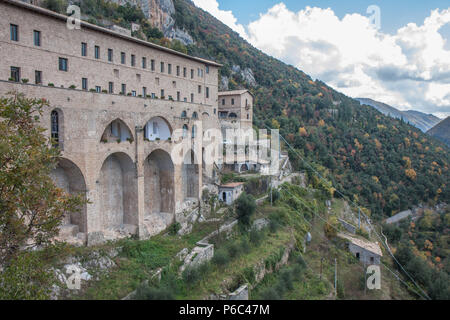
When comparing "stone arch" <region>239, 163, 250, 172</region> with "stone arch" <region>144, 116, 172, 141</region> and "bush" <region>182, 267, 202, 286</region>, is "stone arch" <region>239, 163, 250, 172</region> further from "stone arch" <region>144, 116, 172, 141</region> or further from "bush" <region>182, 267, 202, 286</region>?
"bush" <region>182, 267, 202, 286</region>

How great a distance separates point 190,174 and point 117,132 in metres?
7.52

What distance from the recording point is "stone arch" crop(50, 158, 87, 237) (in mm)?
17547

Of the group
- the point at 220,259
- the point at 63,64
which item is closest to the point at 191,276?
the point at 220,259

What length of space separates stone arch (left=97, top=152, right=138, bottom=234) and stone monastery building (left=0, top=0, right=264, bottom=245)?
7 cm

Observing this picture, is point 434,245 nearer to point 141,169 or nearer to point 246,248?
point 246,248

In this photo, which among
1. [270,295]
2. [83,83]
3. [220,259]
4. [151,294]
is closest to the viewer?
[151,294]

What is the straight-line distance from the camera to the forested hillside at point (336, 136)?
57625 millimetres

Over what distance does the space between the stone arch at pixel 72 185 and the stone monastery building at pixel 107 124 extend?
54 mm

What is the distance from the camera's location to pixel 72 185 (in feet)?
59.2
